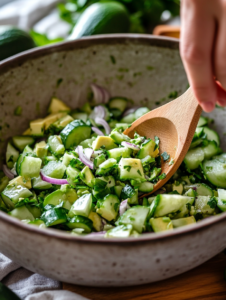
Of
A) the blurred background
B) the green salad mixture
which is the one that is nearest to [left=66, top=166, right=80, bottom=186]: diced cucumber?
the green salad mixture

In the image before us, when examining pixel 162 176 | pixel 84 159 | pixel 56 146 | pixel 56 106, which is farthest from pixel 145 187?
pixel 56 106

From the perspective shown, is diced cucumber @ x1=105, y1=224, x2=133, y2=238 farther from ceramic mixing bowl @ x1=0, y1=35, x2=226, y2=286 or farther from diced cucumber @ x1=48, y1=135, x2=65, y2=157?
diced cucumber @ x1=48, y1=135, x2=65, y2=157

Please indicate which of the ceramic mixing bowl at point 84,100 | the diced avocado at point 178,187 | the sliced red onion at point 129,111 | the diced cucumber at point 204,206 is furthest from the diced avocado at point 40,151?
the diced cucumber at point 204,206

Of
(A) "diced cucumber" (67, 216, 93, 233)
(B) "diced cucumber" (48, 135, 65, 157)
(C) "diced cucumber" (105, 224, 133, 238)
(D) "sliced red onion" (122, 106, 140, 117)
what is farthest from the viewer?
(D) "sliced red onion" (122, 106, 140, 117)

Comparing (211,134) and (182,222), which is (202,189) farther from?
(211,134)

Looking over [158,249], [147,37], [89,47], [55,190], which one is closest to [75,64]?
[89,47]

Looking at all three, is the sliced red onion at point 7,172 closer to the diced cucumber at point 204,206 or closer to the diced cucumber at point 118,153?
the diced cucumber at point 118,153

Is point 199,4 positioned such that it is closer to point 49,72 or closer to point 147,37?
point 147,37
